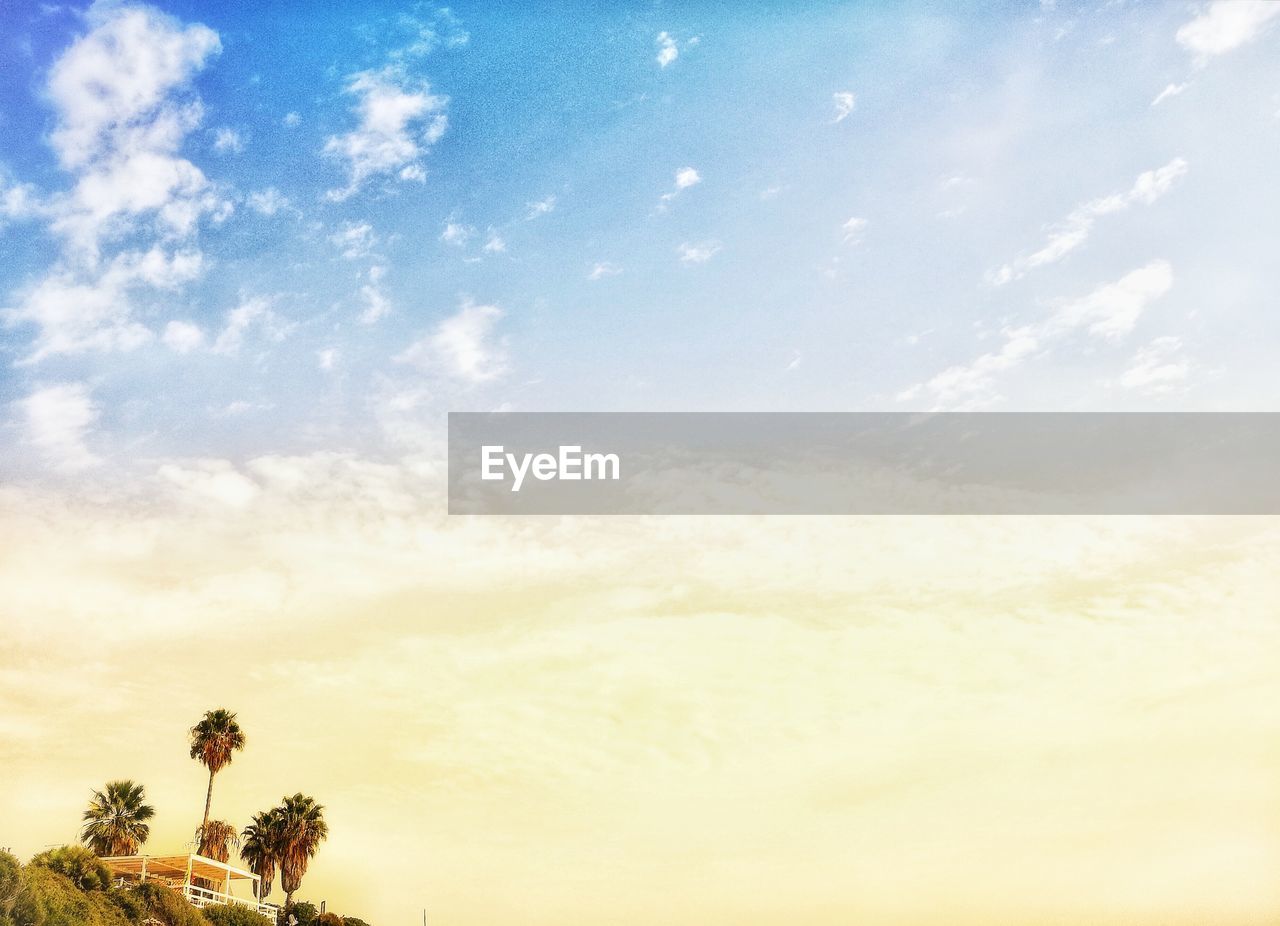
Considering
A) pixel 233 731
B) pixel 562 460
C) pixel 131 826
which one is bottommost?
pixel 131 826

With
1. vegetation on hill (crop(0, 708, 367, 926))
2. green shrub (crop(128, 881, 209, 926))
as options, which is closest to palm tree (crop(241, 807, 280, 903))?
vegetation on hill (crop(0, 708, 367, 926))

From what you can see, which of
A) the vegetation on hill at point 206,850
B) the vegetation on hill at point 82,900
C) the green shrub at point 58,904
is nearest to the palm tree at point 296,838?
the vegetation on hill at point 206,850

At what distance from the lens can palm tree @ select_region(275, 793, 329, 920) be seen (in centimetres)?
6106

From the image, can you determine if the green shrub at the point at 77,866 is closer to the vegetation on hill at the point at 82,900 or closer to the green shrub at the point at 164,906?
the vegetation on hill at the point at 82,900

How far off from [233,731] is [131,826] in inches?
287

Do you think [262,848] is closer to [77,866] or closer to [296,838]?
[296,838]

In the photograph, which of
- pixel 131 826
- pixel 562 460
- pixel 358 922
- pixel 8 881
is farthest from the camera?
pixel 358 922

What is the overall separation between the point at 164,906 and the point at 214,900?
6.57m

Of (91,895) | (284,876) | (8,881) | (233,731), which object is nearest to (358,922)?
(284,876)

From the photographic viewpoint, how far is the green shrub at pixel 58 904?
31.8 m

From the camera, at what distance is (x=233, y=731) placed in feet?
203

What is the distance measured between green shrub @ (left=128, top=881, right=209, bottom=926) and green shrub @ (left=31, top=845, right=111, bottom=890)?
1.33m

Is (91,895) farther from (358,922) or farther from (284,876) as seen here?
(358,922)

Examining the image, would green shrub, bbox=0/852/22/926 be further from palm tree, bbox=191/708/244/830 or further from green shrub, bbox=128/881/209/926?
palm tree, bbox=191/708/244/830
